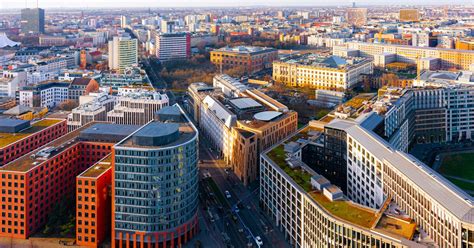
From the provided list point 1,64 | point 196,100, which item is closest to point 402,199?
point 196,100

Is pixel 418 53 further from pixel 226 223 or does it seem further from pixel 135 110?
pixel 226 223

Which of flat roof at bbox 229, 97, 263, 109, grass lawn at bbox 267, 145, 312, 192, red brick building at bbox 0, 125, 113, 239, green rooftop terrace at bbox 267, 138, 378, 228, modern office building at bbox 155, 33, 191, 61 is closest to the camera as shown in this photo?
green rooftop terrace at bbox 267, 138, 378, 228

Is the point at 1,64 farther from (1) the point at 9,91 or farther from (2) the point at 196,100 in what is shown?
(2) the point at 196,100

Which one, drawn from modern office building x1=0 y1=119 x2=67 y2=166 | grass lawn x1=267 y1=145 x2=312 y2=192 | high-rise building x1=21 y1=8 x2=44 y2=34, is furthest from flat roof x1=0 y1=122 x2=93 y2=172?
high-rise building x1=21 y1=8 x2=44 y2=34

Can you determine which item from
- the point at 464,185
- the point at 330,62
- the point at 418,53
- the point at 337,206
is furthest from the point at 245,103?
the point at 418,53

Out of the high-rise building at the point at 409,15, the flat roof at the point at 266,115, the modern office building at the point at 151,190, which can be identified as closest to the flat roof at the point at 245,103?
the flat roof at the point at 266,115

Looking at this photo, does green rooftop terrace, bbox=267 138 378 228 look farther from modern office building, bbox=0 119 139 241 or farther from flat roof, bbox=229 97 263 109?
flat roof, bbox=229 97 263 109
